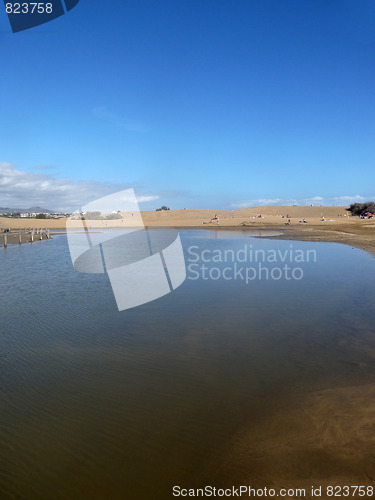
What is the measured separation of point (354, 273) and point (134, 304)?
9928mm

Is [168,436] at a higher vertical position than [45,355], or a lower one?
lower

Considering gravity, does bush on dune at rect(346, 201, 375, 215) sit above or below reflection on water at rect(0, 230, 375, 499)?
above

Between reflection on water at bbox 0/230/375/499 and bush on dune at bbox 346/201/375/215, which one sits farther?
bush on dune at bbox 346/201/375/215

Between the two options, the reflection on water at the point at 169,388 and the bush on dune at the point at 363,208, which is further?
the bush on dune at the point at 363,208

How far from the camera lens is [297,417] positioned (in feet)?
15.5

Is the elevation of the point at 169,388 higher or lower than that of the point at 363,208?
lower

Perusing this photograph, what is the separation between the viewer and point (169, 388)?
5.56m

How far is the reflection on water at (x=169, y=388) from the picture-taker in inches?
151

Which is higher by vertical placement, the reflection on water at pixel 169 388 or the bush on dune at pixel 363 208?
the bush on dune at pixel 363 208

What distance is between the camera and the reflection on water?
12.5 ft

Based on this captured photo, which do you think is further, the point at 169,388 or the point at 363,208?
the point at 363,208

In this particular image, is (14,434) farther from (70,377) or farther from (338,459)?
(338,459)

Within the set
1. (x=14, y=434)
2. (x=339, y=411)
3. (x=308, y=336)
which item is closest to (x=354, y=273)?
(x=308, y=336)

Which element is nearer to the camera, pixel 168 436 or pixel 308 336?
pixel 168 436
